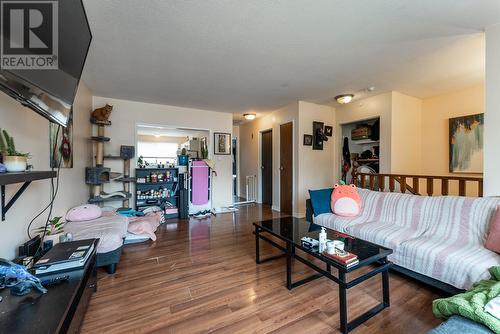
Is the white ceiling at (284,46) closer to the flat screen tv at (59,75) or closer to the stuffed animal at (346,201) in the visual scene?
the flat screen tv at (59,75)

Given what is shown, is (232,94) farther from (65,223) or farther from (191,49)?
(65,223)

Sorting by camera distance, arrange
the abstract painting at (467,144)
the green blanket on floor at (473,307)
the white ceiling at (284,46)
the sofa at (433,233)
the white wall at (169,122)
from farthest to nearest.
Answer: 1. the white wall at (169,122)
2. the abstract painting at (467,144)
3. the white ceiling at (284,46)
4. the sofa at (433,233)
5. the green blanket on floor at (473,307)

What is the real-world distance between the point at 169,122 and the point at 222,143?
49.2 inches

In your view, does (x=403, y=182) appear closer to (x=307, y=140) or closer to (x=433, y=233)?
(x=433, y=233)

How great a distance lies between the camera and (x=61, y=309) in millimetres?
1006

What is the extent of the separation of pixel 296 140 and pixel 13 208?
13.2 ft

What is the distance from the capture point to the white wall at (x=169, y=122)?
4078 millimetres

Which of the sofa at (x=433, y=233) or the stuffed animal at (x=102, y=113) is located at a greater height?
the stuffed animal at (x=102, y=113)

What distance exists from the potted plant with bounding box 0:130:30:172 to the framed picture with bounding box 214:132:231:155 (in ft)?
12.2

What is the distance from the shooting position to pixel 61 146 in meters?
2.42

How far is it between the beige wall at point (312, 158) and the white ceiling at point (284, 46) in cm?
83

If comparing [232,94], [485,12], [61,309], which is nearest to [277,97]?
[232,94]

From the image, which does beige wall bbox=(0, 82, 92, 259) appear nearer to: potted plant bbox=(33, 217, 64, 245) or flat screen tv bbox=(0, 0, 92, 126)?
potted plant bbox=(33, 217, 64, 245)

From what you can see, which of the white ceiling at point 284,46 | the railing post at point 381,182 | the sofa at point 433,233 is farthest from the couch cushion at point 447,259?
the white ceiling at point 284,46
